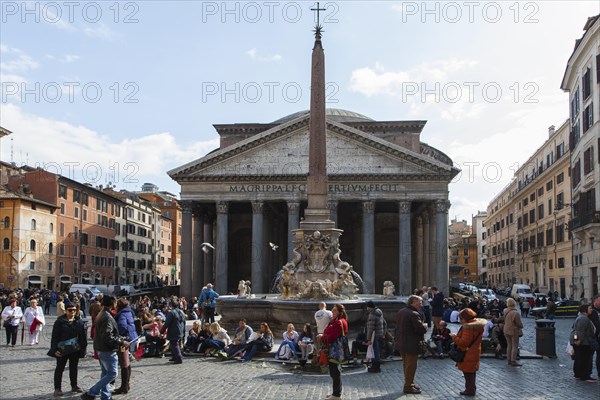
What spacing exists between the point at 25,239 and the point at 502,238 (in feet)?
165

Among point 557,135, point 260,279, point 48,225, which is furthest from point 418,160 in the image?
point 48,225

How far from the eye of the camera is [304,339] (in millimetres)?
12773

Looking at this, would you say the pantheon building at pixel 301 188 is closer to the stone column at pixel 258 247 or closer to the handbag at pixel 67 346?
the stone column at pixel 258 247

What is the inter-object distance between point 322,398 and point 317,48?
996cm

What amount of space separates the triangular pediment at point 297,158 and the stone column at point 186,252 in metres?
2.02

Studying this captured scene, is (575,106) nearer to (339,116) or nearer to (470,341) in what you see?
(339,116)

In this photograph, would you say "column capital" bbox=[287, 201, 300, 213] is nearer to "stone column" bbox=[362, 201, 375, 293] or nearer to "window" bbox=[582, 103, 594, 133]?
"stone column" bbox=[362, 201, 375, 293]

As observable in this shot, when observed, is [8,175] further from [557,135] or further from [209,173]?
[557,135]

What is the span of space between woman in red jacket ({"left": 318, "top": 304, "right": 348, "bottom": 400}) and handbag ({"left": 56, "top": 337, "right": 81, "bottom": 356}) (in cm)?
346

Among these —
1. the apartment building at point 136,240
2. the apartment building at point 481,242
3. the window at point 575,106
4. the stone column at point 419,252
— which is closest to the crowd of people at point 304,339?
the window at point 575,106

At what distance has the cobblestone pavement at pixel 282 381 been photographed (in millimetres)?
9594

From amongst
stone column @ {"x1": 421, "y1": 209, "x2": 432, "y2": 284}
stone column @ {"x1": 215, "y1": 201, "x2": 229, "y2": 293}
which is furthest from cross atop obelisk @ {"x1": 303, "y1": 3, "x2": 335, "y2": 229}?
stone column @ {"x1": 421, "y1": 209, "x2": 432, "y2": 284}

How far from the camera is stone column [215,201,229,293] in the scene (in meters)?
40.8

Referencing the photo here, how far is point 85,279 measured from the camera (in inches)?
2328
